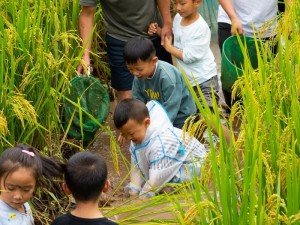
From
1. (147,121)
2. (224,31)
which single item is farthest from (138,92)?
(224,31)

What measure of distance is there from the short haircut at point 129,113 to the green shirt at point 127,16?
1387 mm

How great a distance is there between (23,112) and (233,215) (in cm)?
170

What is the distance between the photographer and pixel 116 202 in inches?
204

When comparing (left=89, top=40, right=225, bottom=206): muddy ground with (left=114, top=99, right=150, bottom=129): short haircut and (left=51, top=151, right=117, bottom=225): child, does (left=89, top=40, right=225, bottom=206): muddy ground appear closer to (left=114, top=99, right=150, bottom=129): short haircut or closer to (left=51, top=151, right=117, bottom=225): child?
(left=114, top=99, right=150, bottom=129): short haircut

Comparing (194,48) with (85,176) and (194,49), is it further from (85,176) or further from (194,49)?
(85,176)

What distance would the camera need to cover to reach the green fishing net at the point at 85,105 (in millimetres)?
5586

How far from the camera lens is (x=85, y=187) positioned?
12.5 ft

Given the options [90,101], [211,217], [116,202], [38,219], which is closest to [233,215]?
[211,217]

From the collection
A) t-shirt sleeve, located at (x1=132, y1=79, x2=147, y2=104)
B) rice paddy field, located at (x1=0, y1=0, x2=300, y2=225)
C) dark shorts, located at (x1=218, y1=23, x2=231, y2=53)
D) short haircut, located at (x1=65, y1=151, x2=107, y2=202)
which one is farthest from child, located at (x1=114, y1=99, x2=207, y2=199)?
dark shorts, located at (x1=218, y1=23, x2=231, y2=53)

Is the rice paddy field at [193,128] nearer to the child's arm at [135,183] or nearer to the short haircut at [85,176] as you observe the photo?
the child's arm at [135,183]

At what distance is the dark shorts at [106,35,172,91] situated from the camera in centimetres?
631

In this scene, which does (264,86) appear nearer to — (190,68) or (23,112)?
(23,112)

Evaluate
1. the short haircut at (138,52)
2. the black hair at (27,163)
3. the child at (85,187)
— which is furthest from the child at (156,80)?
the child at (85,187)

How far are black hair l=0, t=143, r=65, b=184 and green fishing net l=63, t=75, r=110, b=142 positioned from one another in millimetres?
1285
